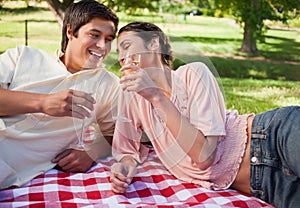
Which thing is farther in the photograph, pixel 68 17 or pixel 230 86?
pixel 230 86

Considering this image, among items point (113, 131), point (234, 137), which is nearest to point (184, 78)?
point (234, 137)

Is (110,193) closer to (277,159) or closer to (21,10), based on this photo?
(277,159)

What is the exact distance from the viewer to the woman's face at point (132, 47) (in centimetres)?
139

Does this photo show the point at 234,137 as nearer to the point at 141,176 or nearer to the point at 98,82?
the point at 141,176

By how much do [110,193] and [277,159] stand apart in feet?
1.93

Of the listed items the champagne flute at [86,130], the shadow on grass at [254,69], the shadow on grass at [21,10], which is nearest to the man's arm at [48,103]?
the champagne flute at [86,130]

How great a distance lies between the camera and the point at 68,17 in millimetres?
1837

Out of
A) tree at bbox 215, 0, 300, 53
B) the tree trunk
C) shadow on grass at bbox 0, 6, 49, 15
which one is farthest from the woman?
the tree trunk

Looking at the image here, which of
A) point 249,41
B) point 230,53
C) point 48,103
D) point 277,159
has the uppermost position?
point 48,103

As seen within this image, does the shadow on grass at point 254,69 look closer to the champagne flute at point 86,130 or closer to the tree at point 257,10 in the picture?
the tree at point 257,10

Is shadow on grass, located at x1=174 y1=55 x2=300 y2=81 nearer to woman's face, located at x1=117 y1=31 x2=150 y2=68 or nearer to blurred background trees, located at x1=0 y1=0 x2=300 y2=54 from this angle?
blurred background trees, located at x1=0 y1=0 x2=300 y2=54

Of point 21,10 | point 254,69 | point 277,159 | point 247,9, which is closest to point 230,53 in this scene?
point 247,9

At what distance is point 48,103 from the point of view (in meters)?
1.51

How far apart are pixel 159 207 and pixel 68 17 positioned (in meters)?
0.89
